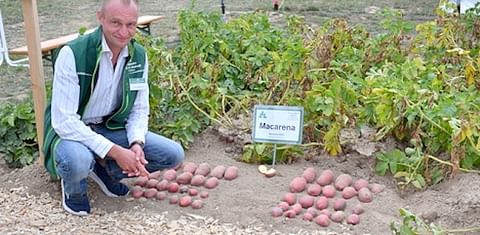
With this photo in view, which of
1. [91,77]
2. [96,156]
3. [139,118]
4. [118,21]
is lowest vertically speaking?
[96,156]

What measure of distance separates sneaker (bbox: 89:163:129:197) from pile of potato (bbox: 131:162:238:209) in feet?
0.15

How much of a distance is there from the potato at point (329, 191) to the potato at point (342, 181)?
3cm

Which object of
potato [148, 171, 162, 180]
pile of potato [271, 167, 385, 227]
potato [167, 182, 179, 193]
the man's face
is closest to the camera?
the man's face

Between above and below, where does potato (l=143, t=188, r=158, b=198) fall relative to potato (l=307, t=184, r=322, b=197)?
below

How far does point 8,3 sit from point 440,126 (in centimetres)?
692

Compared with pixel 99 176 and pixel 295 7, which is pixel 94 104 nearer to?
pixel 99 176

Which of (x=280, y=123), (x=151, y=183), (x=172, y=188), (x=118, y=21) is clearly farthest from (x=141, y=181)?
(x=118, y=21)

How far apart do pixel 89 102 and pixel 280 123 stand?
2.39 ft

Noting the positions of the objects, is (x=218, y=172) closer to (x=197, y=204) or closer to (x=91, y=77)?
(x=197, y=204)

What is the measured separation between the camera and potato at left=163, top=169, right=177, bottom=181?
3.03m

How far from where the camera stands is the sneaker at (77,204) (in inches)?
111

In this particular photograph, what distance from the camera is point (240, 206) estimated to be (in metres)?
2.84

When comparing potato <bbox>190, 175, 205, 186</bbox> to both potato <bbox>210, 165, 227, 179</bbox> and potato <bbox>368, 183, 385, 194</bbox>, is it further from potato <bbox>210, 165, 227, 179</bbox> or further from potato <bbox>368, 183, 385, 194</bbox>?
potato <bbox>368, 183, 385, 194</bbox>

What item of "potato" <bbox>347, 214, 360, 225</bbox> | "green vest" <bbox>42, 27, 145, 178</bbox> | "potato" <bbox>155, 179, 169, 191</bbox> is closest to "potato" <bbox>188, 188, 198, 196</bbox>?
"potato" <bbox>155, 179, 169, 191</bbox>
